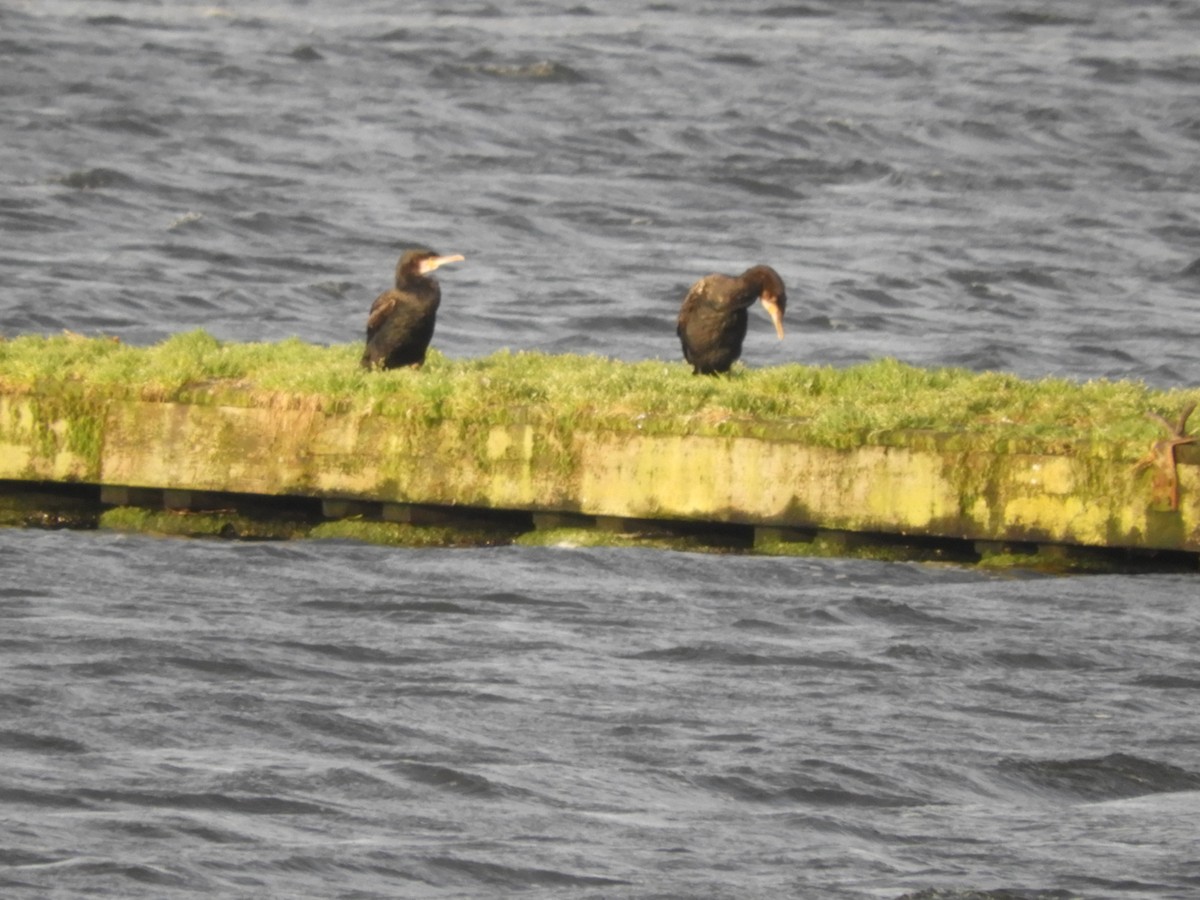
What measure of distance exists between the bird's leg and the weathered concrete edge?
0.07m

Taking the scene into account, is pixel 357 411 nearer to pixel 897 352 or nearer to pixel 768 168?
pixel 897 352

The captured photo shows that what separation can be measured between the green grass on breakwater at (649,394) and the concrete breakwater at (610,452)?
0.8 inches

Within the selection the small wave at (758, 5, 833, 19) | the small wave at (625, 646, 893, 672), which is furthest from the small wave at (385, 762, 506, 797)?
the small wave at (758, 5, 833, 19)

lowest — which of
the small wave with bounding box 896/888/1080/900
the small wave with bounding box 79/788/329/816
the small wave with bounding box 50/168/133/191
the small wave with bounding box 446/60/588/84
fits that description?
the small wave with bounding box 896/888/1080/900

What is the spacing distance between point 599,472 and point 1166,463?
3916 millimetres

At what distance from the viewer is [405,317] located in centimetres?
1967

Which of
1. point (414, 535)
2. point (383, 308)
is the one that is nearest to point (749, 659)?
point (414, 535)

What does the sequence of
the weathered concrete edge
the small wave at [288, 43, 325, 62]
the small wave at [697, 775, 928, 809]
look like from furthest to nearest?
the small wave at [288, 43, 325, 62] < the weathered concrete edge < the small wave at [697, 775, 928, 809]

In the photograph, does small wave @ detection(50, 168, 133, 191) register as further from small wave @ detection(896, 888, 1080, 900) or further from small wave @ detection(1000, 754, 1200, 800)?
small wave @ detection(896, 888, 1080, 900)

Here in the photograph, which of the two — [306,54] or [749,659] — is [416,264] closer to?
[749,659]

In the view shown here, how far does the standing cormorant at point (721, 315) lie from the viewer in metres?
19.7

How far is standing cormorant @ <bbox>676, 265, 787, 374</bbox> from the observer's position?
64.7 feet

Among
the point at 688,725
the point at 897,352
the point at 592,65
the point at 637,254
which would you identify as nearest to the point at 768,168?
the point at 637,254

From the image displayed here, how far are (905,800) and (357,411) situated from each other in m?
6.76
